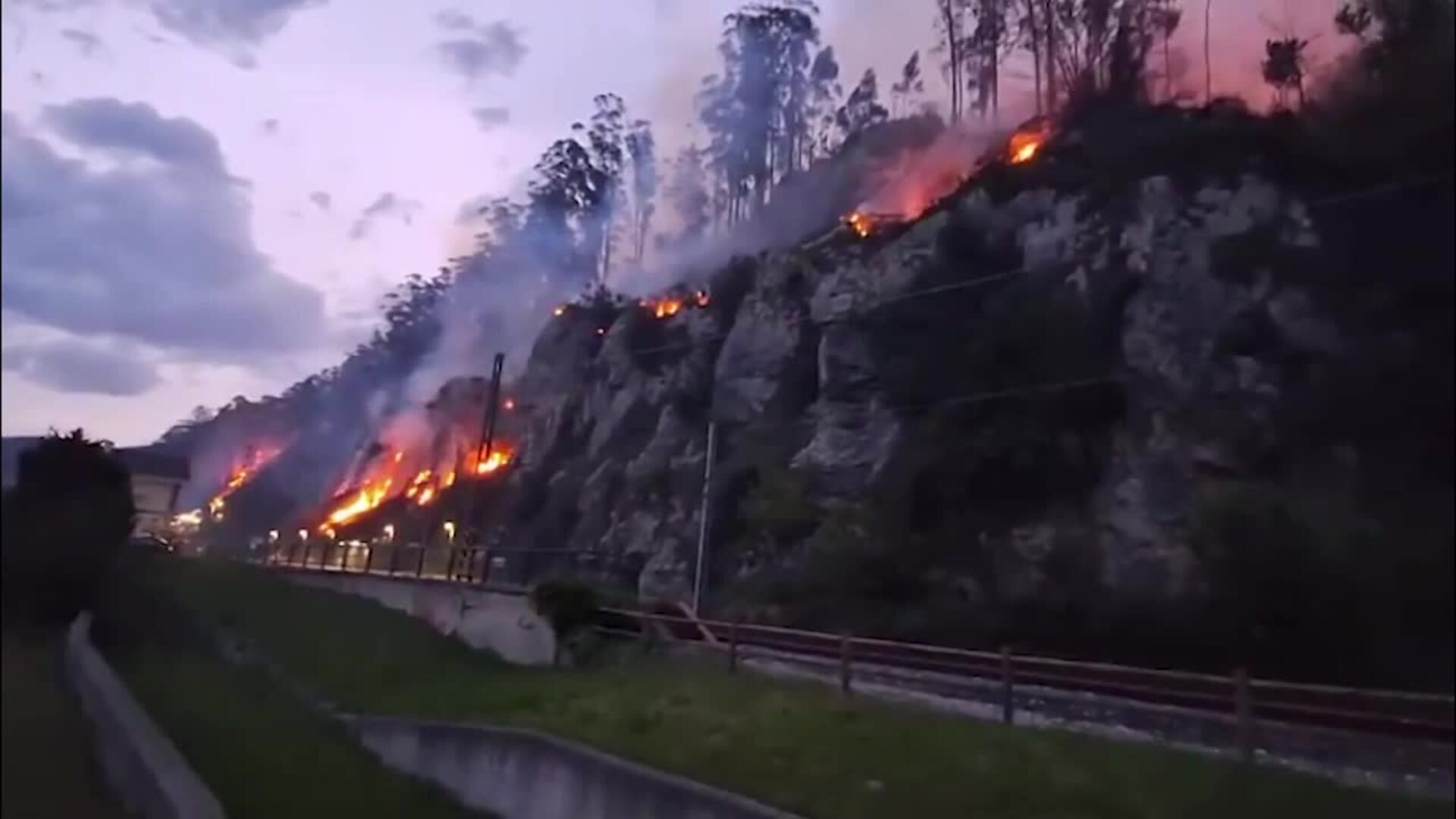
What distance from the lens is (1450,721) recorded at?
325 cm

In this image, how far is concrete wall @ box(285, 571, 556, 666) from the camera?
1071 centimetres

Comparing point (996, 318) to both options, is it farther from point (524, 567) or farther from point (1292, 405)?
point (524, 567)

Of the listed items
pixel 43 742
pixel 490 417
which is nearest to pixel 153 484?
pixel 43 742

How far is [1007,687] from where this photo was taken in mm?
4887

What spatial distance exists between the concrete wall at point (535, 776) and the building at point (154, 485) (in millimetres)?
2438

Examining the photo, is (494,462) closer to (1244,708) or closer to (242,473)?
(242,473)

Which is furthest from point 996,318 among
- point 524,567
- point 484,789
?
point 524,567

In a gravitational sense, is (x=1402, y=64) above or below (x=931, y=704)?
above

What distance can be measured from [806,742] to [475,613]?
7.01 meters

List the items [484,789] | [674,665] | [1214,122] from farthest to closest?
1. [674,665]
2. [484,789]
3. [1214,122]

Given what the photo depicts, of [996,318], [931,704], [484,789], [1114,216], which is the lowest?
[484,789]

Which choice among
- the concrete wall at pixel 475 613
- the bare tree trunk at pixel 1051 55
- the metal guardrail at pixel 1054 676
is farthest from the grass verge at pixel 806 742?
the bare tree trunk at pixel 1051 55

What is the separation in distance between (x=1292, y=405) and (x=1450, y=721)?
1219mm

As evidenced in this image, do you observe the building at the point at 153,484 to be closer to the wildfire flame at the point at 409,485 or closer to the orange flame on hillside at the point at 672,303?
the wildfire flame at the point at 409,485
